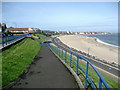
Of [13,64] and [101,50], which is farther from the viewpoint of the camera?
[101,50]

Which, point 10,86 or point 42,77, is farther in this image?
point 42,77

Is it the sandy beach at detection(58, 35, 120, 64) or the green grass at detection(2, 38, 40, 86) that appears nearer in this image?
the green grass at detection(2, 38, 40, 86)

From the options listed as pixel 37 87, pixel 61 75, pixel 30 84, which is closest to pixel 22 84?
pixel 30 84

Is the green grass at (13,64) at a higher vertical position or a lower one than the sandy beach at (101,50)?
higher

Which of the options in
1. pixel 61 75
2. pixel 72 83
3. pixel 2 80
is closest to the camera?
pixel 72 83

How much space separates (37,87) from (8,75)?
2182 millimetres

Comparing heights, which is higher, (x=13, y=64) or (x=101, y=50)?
(x=13, y=64)

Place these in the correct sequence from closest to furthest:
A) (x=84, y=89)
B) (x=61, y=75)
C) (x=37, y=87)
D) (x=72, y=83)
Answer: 1. (x=84, y=89)
2. (x=37, y=87)
3. (x=72, y=83)
4. (x=61, y=75)

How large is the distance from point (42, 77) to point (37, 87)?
1067mm

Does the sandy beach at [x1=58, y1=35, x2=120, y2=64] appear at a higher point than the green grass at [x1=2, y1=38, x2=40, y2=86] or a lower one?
lower

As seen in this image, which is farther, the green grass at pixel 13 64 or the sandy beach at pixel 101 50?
the sandy beach at pixel 101 50

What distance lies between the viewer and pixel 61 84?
4.83 m

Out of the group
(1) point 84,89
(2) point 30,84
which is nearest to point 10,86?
(2) point 30,84

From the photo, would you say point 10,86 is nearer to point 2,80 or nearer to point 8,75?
point 2,80
